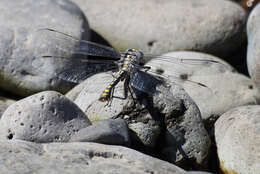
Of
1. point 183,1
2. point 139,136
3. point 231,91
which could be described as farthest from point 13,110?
point 183,1

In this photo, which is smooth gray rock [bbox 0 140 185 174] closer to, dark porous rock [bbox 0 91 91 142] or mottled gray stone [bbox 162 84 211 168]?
dark porous rock [bbox 0 91 91 142]

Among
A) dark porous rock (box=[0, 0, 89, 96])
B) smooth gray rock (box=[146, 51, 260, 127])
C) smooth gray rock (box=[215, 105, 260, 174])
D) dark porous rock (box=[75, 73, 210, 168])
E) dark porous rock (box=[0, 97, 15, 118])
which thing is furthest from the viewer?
dark porous rock (box=[0, 0, 89, 96])

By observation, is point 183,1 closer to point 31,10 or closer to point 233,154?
point 31,10

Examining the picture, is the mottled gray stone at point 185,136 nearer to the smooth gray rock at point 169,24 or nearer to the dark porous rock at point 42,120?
the dark porous rock at point 42,120

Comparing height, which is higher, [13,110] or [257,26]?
[257,26]

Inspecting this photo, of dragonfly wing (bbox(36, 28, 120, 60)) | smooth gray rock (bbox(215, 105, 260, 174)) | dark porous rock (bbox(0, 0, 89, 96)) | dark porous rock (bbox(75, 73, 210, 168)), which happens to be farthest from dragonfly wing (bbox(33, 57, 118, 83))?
smooth gray rock (bbox(215, 105, 260, 174))

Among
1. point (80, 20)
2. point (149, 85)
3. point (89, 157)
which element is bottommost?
point (89, 157)

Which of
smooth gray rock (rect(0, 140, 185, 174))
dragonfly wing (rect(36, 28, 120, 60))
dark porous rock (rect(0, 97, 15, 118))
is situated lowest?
dark porous rock (rect(0, 97, 15, 118))
